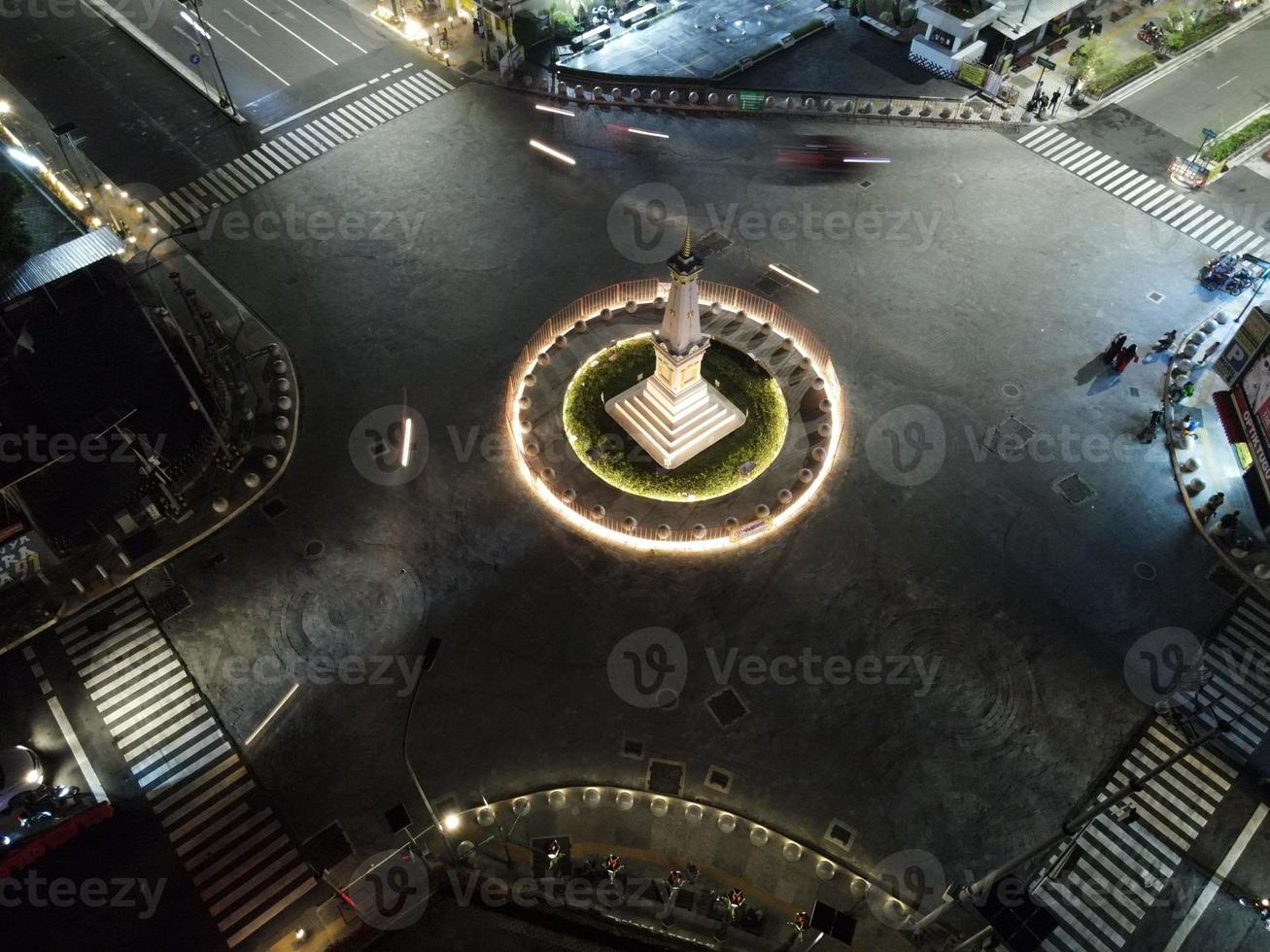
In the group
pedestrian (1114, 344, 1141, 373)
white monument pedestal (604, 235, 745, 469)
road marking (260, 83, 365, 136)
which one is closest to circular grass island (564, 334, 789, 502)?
white monument pedestal (604, 235, 745, 469)

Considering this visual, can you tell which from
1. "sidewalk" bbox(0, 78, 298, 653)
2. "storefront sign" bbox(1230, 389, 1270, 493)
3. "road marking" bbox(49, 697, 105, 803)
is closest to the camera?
"road marking" bbox(49, 697, 105, 803)

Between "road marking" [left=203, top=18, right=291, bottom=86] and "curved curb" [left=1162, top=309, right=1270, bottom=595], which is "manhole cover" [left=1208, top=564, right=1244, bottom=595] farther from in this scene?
"road marking" [left=203, top=18, right=291, bottom=86]

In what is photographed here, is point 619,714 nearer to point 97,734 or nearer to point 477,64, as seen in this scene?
point 97,734

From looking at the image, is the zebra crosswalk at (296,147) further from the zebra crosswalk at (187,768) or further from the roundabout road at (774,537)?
the zebra crosswalk at (187,768)

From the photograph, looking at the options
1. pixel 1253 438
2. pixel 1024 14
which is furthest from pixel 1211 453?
pixel 1024 14

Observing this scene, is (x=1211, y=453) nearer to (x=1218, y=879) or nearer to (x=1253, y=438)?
(x=1253, y=438)
